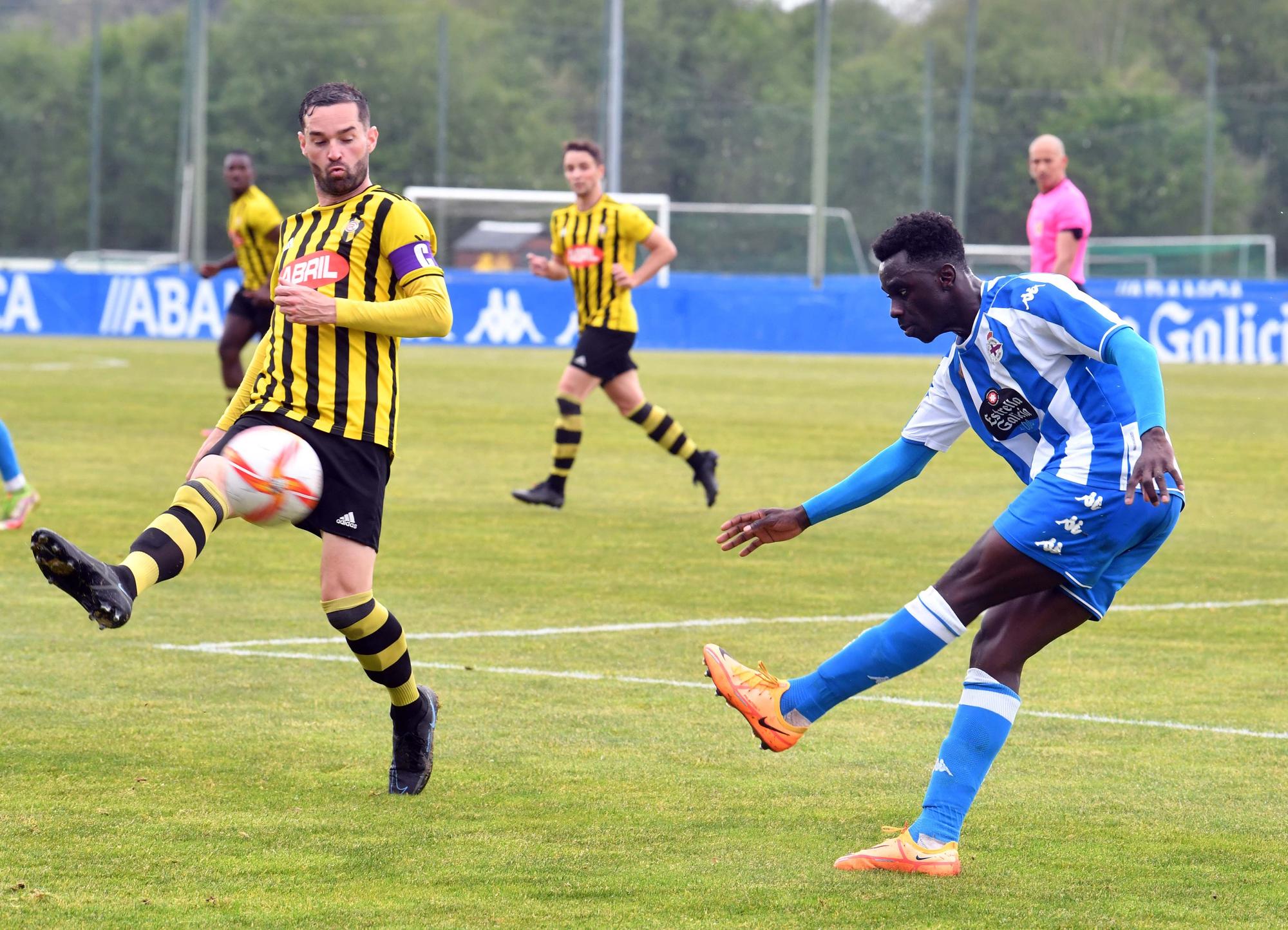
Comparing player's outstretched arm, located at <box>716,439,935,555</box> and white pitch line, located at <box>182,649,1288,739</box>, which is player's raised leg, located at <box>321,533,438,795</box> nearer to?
player's outstretched arm, located at <box>716,439,935,555</box>

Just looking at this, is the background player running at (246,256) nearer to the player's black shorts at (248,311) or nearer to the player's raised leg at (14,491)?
the player's black shorts at (248,311)

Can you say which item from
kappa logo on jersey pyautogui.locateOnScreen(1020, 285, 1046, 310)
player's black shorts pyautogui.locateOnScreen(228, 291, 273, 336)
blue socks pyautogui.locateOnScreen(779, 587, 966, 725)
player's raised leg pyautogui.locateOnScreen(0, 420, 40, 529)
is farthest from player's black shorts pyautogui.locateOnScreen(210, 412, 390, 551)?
player's black shorts pyautogui.locateOnScreen(228, 291, 273, 336)

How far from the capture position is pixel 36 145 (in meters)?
50.1

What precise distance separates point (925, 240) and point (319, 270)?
5.79ft

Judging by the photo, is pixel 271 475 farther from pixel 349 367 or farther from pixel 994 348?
pixel 994 348

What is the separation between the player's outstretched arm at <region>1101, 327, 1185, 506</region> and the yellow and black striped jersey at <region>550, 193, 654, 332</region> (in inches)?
316

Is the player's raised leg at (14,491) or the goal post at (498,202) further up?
the goal post at (498,202)

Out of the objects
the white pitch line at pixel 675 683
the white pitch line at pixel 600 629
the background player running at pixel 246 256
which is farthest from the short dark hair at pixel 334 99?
the background player running at pixel 246 256

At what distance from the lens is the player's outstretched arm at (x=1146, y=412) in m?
4.26

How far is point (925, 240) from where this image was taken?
189 inches

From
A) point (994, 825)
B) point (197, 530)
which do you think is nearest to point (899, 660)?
point (994, 825)

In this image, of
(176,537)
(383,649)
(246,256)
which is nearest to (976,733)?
(383,649)

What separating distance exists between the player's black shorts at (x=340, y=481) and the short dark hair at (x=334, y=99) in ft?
2.95

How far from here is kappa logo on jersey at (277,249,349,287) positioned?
5.41 metres
